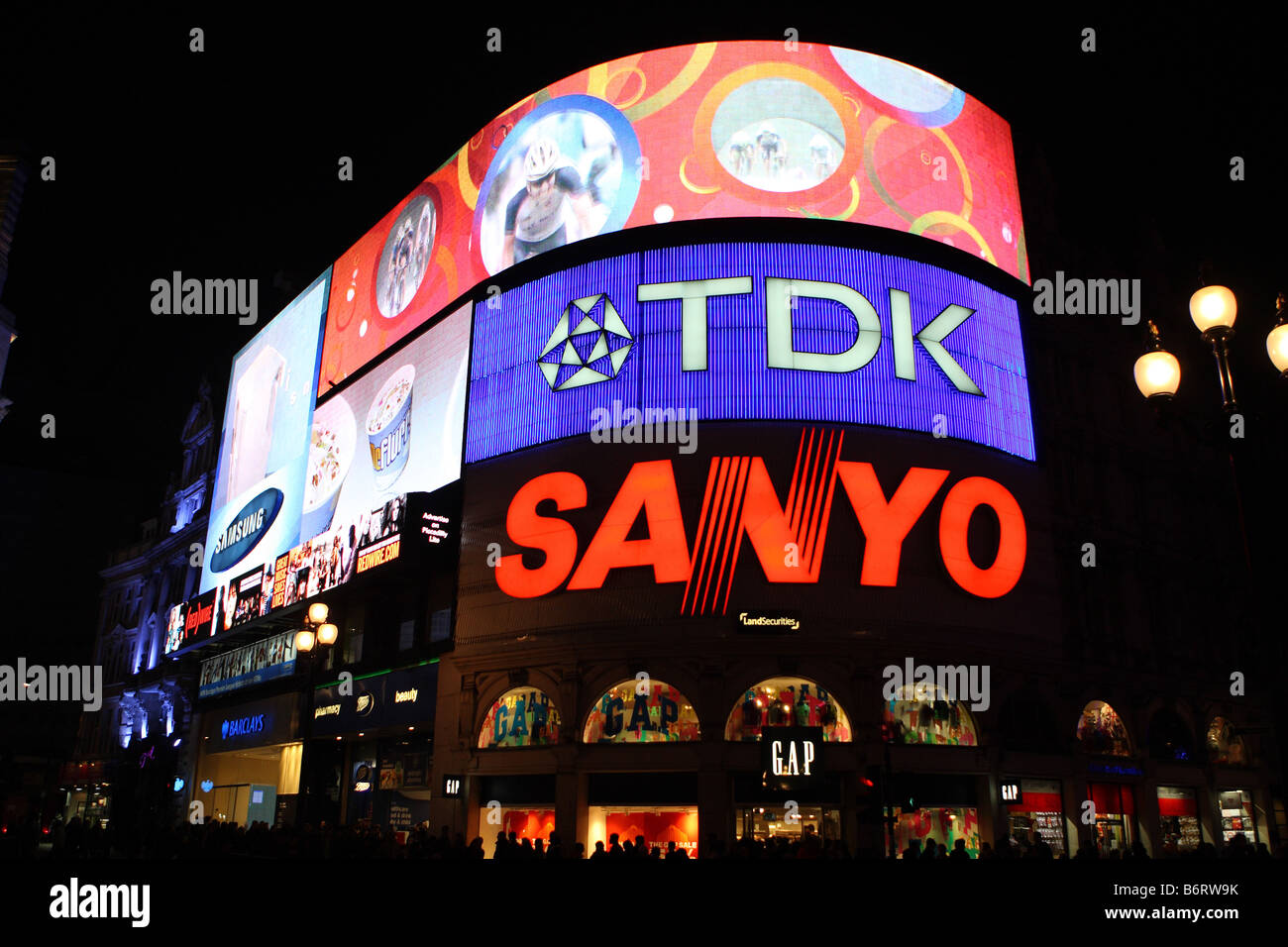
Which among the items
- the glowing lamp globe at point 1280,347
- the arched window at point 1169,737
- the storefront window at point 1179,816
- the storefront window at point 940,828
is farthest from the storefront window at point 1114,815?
the glowing lamp globe at point 1280,347

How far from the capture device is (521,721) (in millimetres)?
29969

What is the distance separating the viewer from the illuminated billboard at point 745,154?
32531mm

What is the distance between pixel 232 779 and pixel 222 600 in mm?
10466

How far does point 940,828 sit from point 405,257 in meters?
32.4

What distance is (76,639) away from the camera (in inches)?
2896

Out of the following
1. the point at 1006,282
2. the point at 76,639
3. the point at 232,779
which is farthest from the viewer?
the point at 76,639

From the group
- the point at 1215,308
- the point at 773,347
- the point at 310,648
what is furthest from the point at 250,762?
the point at 1215,308

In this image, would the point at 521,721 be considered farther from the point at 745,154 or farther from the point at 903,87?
the point at 903,87

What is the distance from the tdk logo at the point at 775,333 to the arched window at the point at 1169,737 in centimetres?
1377

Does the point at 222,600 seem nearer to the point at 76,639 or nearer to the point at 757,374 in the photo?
the point at 757,374

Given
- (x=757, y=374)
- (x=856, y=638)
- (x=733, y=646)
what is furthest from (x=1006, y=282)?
(x=733, y=646)

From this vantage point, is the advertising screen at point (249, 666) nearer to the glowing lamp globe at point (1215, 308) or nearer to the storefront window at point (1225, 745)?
the storefront window at point (1225, 745)

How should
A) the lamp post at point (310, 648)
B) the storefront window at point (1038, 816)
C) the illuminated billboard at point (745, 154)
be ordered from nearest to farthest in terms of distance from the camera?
the lamp post at point (310, 648)
the storefront window at point (1038, 816)
the illuminated billboard at point (745, 154)

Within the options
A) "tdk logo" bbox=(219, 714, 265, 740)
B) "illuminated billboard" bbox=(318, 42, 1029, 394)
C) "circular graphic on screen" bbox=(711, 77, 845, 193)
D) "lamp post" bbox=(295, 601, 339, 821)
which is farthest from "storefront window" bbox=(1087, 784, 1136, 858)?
"tdk logo" bbox=(219, 714, 265, 740)
